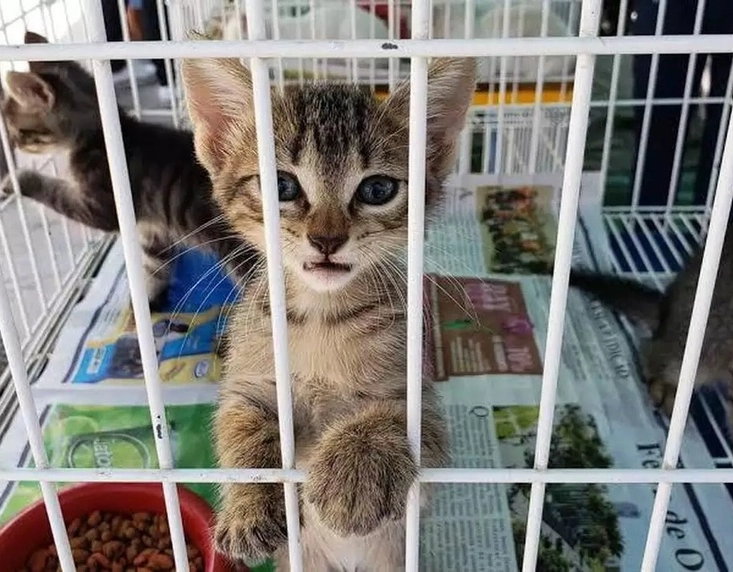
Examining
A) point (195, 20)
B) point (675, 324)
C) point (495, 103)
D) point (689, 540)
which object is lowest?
point (689, 540)

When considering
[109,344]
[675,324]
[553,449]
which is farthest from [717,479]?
[109,344]

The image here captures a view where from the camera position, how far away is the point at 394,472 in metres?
0.65

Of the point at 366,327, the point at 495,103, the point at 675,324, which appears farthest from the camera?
the point at 495,103

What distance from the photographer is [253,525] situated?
0.73m

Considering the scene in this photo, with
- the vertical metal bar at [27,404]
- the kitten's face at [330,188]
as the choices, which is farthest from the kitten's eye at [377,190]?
the vertical metal bar at [27,404]

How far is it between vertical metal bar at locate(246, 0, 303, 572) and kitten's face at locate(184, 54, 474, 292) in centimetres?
19

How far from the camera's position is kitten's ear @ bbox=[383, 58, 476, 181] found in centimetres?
72

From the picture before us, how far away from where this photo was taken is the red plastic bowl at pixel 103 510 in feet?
2.87

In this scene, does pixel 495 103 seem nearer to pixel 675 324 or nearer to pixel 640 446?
pixel 675 324

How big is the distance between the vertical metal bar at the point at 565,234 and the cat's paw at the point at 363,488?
0.33 feet

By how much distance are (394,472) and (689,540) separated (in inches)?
20.4

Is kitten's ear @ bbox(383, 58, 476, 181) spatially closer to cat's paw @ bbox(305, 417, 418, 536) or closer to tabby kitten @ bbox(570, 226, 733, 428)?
cat's paw @ bbox(305, 417, 418, 536)

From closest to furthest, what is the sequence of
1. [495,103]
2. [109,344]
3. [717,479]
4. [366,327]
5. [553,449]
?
[717,479], [366,327], [553,449], [109,344], [495,103]

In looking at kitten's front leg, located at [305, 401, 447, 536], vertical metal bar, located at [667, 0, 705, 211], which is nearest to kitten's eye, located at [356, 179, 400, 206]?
kitten's front leg, located at [305, 401, 447, 536]
